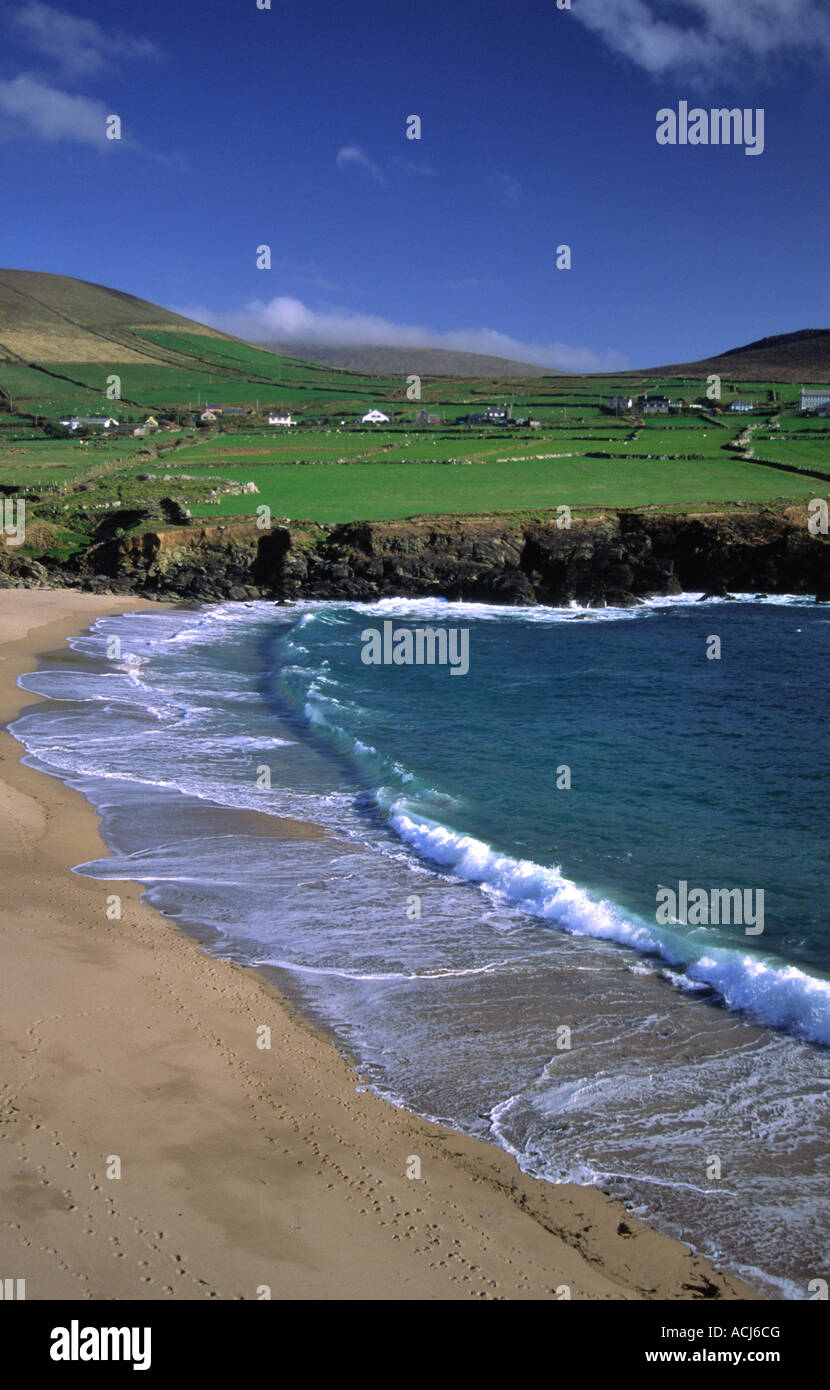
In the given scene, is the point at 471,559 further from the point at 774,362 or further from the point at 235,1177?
the point at 774,362

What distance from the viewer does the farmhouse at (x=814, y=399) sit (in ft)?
298

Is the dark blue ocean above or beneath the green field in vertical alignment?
beneath

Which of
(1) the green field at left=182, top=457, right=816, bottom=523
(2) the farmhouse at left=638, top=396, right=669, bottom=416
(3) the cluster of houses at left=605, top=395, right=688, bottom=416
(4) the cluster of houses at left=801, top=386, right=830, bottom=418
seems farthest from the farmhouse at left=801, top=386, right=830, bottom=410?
(1) the green field at left=182, top=457, right=816, bottom=523

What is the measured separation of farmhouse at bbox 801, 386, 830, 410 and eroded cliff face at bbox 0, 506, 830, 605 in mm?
56331

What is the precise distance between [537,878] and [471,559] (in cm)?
2876

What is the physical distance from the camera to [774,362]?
138375 millimetres

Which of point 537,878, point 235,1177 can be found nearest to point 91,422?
point 537,878

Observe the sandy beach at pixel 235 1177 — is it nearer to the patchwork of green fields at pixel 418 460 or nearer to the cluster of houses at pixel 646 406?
the patchwork of green fields at pixel 418 460

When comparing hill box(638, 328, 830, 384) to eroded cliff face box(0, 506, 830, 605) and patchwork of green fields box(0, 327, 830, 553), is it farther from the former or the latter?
eroded cliff face box(0, 506, 830, 605)

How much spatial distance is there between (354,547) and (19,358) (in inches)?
4896

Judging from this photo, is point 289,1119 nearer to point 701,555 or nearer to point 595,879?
point 595,879

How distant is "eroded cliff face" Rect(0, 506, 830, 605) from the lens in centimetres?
4019

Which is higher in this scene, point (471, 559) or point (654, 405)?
point (654, 405)
